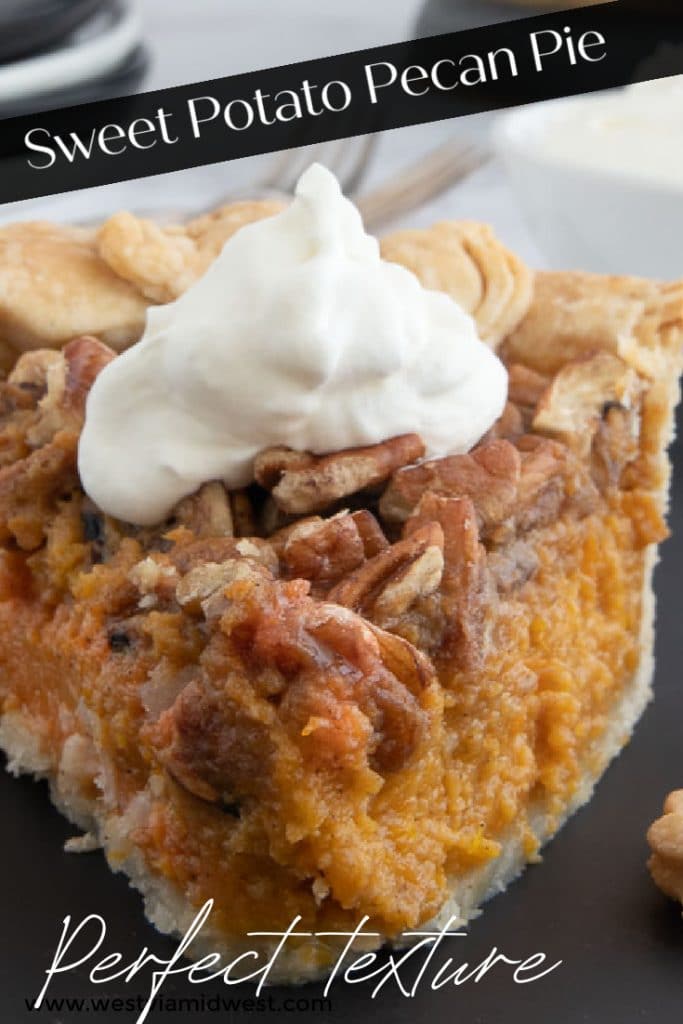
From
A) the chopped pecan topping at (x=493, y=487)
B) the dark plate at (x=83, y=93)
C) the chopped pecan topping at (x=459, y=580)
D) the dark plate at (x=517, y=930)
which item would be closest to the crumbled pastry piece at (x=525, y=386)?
the chopped pecan topping at (x=493, y=487)

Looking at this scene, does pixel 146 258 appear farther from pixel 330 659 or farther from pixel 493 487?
pixel 330 659

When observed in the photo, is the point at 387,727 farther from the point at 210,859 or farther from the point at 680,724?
the point at 680,724

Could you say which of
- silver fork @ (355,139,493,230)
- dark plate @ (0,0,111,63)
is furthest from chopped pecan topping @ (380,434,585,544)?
silver fork @ (355,139,493,230)

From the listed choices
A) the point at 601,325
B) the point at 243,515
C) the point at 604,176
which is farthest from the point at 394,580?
the point at 604,176

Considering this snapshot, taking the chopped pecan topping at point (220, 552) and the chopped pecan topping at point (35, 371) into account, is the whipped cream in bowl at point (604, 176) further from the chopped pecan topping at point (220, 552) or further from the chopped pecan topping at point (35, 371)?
the chopped pecan topping at point (220, 552)

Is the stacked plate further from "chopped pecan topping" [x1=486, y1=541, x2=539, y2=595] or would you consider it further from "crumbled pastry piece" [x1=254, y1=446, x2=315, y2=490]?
"chopped pecan topping" [x1=486, y1=541, x2=539, y2=595]

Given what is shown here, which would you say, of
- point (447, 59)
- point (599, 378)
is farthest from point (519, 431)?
point (447, 59)
